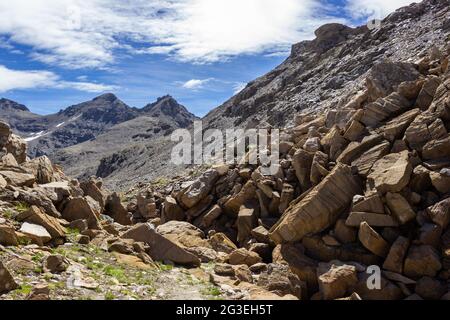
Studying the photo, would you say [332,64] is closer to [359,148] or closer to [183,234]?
[359,148]

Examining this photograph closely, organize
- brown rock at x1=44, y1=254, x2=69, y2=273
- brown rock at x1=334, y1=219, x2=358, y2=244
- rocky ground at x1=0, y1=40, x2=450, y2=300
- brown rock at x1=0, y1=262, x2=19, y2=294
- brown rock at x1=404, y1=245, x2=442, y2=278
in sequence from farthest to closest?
1. brown rock at x1=334, y1=219, x2=358, y2=244
2. brown rock at x1=404, y1=245, x2=442, y2=278
3. rocky ground at x1=0, y1=40, x2=450, y2=300
4. brown rock at x1=44, y1=254, x2=69, y2=273
5. brown rock at x1=0, y1=262, x2=19, y2=294

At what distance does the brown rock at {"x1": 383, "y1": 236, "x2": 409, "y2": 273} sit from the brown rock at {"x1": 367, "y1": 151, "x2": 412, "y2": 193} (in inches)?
121

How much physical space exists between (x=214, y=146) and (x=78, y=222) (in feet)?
156

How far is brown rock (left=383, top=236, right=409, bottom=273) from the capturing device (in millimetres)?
21781

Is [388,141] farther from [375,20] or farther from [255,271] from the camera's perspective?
[375,20]

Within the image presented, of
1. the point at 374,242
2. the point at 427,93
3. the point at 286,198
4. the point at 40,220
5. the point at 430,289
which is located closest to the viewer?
the point at 40,220

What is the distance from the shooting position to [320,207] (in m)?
25.1

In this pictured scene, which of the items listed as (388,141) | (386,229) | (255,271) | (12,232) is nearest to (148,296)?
(12,232)

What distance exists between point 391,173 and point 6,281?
19.8 meters

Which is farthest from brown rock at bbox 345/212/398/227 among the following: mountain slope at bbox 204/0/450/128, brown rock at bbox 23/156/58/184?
brown rock at bbox 23/156/58/184

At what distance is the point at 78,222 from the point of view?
74.3 feet

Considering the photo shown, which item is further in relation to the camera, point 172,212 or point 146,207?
point 146,207

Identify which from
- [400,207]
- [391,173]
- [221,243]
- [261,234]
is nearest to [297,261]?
[261,234]

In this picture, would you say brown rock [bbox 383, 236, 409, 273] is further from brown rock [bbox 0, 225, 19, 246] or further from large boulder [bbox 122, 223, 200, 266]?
brown rock [bbox 0, 225, 19, 246]
